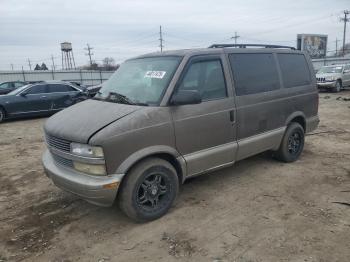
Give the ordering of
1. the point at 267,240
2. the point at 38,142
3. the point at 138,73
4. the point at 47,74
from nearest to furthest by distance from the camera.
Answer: the point at 267,240
the point at 138,73
the point at 38,142
the point at 47,74

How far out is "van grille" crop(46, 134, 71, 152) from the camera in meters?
3.81

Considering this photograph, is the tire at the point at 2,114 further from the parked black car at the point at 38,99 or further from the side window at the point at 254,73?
the side window at the point at 254,73

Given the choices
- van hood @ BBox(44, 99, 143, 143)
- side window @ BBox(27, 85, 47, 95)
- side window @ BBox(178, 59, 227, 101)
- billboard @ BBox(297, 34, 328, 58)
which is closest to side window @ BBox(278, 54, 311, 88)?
side window @ BBox(178, 59, 227, 101)

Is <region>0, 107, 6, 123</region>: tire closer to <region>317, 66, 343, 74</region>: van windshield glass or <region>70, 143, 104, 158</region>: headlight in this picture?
<region>70, 143, 104, 158</region>: headlight

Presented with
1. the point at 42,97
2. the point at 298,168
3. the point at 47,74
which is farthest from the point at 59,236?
the point at 47,74

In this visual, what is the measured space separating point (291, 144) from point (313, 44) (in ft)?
156

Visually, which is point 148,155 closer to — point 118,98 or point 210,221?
point 118,98

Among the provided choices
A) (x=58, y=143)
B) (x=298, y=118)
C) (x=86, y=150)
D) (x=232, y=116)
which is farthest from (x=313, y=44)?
(x=86, y=150)

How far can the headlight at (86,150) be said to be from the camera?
3508 mm

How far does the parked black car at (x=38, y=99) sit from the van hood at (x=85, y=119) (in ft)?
30.1

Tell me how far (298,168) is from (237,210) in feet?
6.77

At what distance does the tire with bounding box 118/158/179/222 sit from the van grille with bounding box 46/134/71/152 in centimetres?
77

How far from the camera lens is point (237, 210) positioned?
420 centimetres

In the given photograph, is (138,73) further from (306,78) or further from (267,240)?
(306,78)
